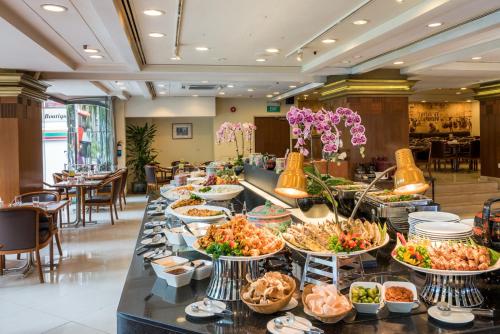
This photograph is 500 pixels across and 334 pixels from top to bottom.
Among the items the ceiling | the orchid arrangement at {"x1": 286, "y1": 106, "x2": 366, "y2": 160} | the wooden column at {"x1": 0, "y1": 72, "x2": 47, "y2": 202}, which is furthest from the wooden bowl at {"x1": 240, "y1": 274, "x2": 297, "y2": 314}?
the wooden column at {"x1": 0, "y1": 72, "x2": 47, "y2": 202}

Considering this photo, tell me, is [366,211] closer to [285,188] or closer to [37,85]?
[285,188]

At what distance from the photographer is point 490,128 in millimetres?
11328

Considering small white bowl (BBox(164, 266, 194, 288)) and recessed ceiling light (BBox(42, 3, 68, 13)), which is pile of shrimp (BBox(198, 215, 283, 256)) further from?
recessed ceiling light (BBox(42, 3, 68, 13))

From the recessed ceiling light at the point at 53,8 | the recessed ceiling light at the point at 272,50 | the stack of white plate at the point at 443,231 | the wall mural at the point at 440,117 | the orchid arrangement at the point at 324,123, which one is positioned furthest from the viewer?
the wall mural at the point at 440,117

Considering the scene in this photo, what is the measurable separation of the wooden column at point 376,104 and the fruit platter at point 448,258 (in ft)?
23.8

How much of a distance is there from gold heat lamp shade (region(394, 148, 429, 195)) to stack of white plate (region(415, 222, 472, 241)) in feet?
1.06

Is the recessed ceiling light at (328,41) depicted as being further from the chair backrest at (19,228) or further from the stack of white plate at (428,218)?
the chair backrest at (19,228)

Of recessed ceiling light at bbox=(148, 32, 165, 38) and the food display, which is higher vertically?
recessed ceiling light at bbox=(148, 32, 165, 38)

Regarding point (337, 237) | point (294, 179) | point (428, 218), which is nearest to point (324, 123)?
point (428, 218)

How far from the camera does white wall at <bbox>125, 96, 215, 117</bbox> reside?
531 inches

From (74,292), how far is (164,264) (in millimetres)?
3089

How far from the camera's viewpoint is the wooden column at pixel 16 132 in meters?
7.03

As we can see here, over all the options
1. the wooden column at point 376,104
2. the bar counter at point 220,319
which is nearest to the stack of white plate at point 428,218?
the bar counter at point 220,319

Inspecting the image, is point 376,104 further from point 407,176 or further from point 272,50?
point 407,176
